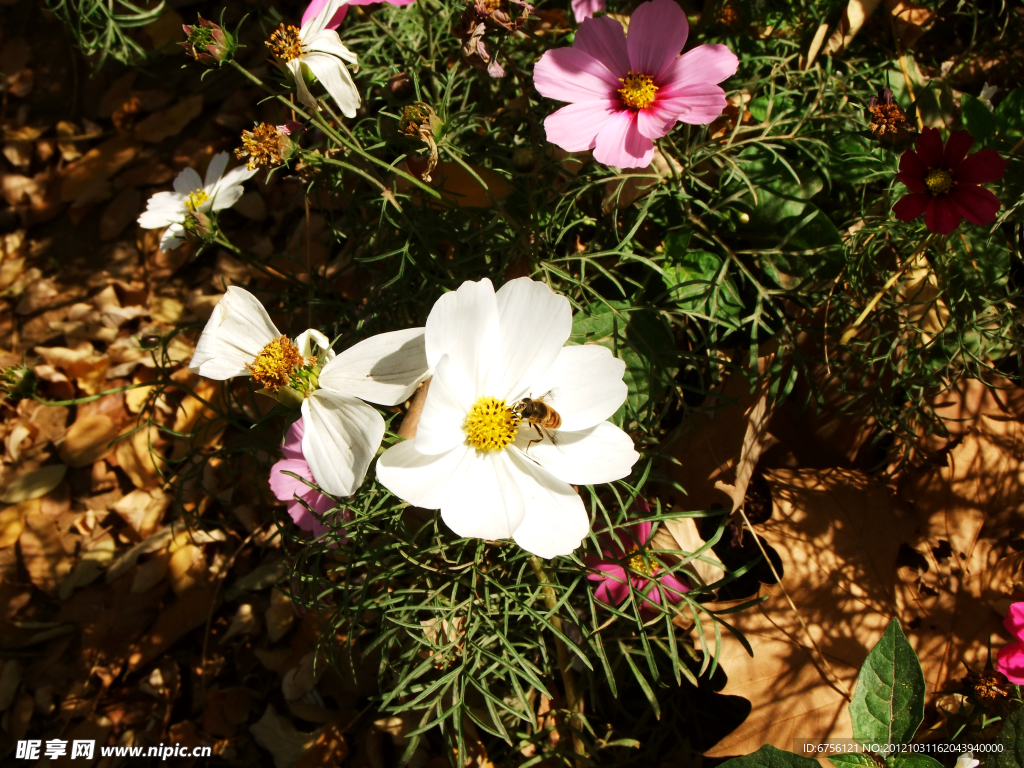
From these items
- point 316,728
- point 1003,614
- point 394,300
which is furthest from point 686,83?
point 316,728

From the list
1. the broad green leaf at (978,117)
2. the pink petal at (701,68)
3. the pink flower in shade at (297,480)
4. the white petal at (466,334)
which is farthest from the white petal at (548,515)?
the broad green leaf at (978,117)

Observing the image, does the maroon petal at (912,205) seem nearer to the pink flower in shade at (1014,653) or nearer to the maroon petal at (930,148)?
the maroon petal at (930,148)

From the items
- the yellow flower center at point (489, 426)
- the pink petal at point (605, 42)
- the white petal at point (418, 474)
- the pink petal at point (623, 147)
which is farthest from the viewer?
the pink petal at point (605, 42)

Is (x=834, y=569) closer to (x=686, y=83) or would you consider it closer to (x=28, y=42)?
(x=686, y=83)

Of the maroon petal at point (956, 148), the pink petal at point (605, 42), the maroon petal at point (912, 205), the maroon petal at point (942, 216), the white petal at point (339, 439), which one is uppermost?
the pink petal at point (605, 42)

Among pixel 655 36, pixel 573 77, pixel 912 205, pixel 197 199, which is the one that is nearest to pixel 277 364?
pixel 197 199

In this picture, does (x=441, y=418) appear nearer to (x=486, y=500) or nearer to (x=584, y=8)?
(x=486, y=500)
